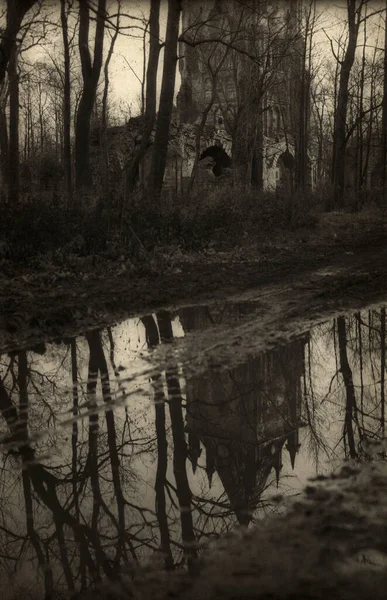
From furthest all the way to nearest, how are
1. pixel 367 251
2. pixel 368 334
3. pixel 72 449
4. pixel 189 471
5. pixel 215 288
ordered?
1. pixel 367 251
2. pixel 215 288
3. pixel 368 334
4. pixel 72 449
5. pixel 189 471

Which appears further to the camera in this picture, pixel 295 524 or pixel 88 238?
pixel 88 238

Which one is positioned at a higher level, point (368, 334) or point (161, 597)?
point (368, 334)

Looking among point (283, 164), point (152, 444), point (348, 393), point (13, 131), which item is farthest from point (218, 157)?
point (152, 444)

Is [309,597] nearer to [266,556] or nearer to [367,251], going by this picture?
[266,556]

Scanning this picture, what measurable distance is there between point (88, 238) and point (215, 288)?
3.51 m

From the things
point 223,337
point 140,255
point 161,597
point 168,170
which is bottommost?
point 161,597

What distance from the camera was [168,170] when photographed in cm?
3809

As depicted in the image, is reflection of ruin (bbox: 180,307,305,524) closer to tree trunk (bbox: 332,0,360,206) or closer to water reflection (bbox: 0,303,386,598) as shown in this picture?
water reflection (bbox: 0,303,386,598)

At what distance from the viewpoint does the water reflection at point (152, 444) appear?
2748mm

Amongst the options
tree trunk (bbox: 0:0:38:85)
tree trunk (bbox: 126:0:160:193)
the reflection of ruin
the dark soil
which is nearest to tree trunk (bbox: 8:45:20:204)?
tree trunk (bbox: 126:0:160:193)

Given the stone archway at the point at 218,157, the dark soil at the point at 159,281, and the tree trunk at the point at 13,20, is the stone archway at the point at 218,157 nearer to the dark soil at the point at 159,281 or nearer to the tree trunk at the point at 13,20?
the dark soil at the point at 159,281

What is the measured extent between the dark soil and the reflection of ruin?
8.94 ft

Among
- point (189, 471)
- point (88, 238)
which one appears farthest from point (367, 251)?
point (189, 471)

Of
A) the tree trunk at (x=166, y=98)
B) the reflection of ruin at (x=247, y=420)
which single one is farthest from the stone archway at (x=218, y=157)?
the reflection of ruin at (x=247, y=420)
